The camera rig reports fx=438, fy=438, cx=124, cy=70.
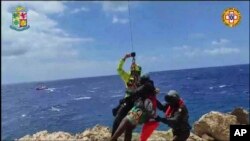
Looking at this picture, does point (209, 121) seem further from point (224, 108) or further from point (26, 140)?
point (224, 108)

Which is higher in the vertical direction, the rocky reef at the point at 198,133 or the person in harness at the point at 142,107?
the person in harness at the point at 142,107

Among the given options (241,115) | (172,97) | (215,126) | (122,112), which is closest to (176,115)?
(172,97)

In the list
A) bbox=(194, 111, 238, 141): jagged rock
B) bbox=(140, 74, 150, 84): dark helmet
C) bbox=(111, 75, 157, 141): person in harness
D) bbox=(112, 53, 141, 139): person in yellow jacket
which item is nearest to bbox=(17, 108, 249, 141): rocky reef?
bbox=(194, 111, 238, 141): jagged rock

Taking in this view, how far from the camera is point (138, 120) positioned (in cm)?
1065

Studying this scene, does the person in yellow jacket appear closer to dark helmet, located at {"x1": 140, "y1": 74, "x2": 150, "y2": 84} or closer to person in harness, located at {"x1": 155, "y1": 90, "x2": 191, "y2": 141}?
dark helmet, located at {"x1": 140, "y1": 74, "x2": 150, "y2": 84}

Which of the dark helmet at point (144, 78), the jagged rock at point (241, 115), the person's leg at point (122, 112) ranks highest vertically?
the dark helmet at point (144, 78)

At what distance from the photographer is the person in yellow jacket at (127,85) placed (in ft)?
36.7

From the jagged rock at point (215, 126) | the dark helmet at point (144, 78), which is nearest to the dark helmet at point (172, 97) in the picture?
the dark helmet at point (144, 78)

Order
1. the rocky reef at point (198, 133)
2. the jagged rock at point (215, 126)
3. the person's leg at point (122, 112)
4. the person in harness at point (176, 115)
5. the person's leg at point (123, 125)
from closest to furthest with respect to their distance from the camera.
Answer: the person in harness at point (176, 115), the person's leg at point (123, 125), the person's leg at point (122, 112), the rocky reef at point (198, 133), the jagged rock at point (215, 126)

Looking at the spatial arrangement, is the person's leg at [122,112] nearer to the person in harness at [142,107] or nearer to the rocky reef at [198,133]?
the person in harness at [142,107]

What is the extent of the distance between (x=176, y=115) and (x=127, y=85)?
5.44 ft

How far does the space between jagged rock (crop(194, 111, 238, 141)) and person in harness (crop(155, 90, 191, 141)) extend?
629cm

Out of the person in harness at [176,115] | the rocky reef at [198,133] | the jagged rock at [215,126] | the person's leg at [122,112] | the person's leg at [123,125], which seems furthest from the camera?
the jagged rock at [215,126]

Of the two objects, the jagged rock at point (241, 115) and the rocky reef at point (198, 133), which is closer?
the rocky reef at point (198, 133)
